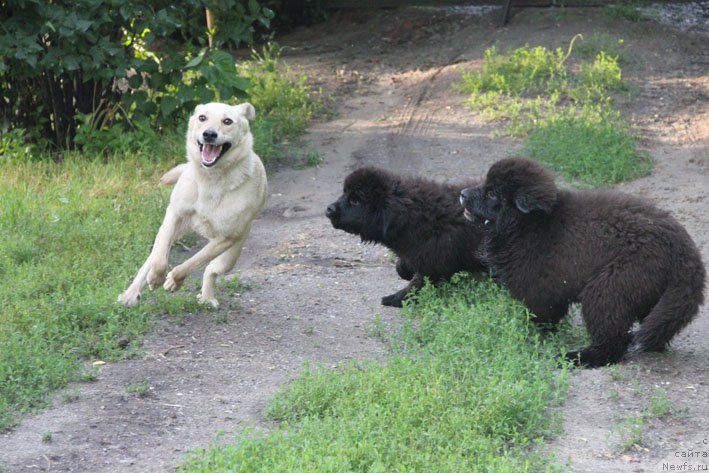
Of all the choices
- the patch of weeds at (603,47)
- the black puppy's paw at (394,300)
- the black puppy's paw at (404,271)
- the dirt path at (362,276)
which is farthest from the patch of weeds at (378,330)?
the patch of weeds at (603,47)

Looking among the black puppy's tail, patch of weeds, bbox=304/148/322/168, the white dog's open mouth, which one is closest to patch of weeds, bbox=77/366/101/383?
the white dog's open mouth

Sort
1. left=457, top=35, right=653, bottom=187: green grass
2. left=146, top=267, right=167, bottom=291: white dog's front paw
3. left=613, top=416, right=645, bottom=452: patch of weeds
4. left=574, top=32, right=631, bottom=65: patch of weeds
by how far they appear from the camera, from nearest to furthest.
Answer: left=613, top=416, right=645, bottom=452: patch of weeds < left=146, top=267, right=167, bottom=291: white dog's front paw < left=457, top=35, right=653, bottom=187: green grass < left=574, top=32, right=631, bottom=65: patch of weeds

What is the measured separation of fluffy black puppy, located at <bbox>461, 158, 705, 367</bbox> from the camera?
607cm

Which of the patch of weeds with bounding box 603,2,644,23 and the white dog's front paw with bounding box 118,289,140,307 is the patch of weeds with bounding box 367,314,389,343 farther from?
the patch of weeds with bounding box 603,2,644,23

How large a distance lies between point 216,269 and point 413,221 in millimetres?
1417

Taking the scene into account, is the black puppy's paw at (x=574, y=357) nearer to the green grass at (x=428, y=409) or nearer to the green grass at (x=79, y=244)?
the green grass at (x=428, y=409)

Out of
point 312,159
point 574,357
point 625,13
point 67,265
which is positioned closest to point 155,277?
point 67,265

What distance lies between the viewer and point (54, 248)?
801 cm

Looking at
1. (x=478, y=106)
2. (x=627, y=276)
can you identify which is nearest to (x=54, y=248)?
(x=627, y=276)

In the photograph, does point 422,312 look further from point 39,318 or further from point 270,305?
point 39,318

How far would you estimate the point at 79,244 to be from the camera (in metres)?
8.12

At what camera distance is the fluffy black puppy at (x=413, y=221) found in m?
7.09

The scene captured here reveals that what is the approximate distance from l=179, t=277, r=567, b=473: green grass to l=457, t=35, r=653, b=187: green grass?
4025 millimetres

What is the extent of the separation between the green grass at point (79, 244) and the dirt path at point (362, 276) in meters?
0.21
